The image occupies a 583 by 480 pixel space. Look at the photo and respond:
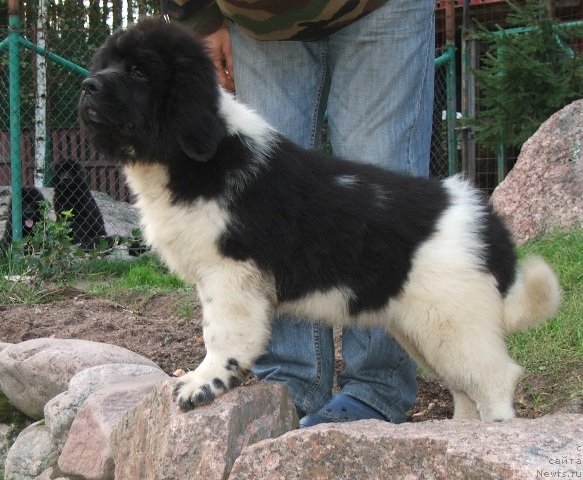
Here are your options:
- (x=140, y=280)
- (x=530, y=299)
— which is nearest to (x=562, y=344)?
(x=530, y=299)

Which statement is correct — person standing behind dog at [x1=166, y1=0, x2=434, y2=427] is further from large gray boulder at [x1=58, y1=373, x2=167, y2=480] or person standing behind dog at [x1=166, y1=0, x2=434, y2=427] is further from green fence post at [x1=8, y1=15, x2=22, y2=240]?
green fence post at [x1=8, y1=15, x2=22, y2=240]

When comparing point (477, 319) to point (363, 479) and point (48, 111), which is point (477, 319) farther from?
point (48, 111)

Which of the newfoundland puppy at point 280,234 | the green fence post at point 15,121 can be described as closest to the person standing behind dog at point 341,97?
the newfoundland puppy at point 280,234

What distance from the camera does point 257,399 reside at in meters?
2.92

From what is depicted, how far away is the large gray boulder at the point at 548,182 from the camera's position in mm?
6469

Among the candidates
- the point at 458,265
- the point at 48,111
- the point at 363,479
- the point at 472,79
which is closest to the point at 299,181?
the point at 458,265

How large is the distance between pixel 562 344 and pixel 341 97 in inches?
72.6

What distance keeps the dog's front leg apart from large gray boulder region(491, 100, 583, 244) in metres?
3.82

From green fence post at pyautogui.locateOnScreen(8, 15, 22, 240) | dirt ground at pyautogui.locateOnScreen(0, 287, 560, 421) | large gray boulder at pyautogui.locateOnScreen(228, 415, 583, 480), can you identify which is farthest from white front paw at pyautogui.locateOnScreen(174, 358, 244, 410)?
green fence post at pyautogui.locateOnScreen(8, 15, 22, 240)

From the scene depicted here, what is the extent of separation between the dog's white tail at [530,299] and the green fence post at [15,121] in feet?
18.5

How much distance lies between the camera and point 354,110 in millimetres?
3541

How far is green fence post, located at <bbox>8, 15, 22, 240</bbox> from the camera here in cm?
780

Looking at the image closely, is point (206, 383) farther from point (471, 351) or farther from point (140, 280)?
point (140, 280)

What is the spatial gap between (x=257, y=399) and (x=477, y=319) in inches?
34.9
